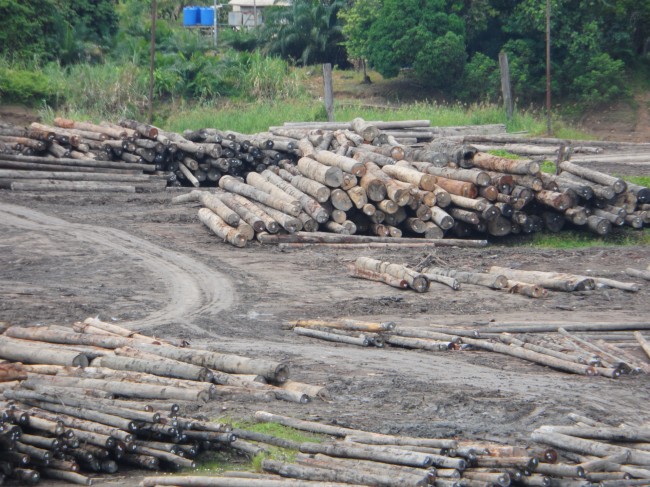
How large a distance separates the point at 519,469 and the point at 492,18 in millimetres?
36056

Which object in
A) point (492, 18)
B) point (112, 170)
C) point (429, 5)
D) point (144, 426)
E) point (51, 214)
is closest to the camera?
point (144, 426)

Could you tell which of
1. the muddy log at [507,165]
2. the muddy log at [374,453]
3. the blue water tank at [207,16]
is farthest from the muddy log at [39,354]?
the blue water tank at [207,16]

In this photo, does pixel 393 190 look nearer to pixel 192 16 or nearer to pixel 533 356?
pixel 533 356

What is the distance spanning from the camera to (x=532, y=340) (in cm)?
1316

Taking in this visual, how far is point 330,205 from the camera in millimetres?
20609

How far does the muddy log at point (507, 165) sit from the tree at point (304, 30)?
22.5 metres

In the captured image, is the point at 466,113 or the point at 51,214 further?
the point at 466,113

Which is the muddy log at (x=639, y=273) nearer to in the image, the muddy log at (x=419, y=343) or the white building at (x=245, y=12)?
the muddy log at (x=419, y=343)

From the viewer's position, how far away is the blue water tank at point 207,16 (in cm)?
4925

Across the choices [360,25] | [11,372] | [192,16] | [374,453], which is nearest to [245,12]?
[192,16]

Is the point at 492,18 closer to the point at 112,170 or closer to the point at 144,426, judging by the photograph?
the point at 112,170

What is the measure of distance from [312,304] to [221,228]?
495cm

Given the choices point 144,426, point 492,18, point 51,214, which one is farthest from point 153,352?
point 492,18

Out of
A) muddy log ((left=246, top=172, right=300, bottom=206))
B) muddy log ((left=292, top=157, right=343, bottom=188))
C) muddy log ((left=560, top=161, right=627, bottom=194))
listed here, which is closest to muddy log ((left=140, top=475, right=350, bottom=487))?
muddy log ((left=246, top=172, right=300, bottom=206))
